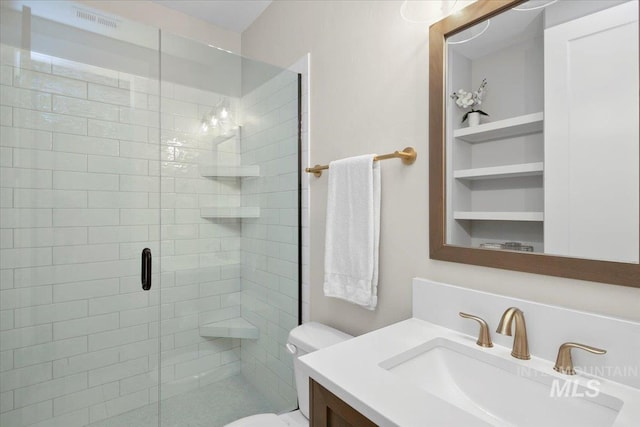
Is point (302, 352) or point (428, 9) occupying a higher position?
point (428, 9)

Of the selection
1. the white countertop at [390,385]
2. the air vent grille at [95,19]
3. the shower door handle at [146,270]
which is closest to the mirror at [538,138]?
the white countertop at [390,385]

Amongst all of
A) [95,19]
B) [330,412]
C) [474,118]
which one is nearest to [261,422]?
[330,412]

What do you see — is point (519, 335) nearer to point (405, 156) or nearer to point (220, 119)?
point (405, 156)

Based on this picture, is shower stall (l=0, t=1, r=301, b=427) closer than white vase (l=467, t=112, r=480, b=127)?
No

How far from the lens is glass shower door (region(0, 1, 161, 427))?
1307 millimetres

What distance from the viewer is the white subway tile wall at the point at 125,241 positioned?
1.32m

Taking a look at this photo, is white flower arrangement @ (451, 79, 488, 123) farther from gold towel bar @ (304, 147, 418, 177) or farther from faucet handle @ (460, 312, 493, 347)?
faucet handle @ (460, 312, 493, 347)

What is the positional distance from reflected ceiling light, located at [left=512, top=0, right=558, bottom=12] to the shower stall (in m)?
1.11

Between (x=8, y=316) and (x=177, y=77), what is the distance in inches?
48.9

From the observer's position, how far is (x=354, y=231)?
1298 mm

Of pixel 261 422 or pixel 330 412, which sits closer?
pixel 330 412

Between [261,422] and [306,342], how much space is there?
0.35 m

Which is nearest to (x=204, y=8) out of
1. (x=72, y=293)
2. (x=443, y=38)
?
(x=443, y=38)

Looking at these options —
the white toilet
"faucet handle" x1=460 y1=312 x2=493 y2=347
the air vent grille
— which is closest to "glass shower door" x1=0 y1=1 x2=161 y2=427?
the air vent grille
